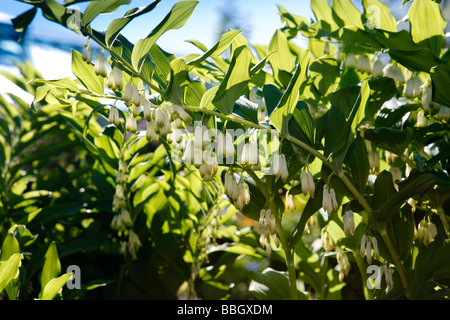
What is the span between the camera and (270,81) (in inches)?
52.4

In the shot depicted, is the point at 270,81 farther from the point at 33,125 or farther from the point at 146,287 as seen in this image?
the point at 33,125

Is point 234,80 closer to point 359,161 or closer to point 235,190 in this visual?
point 235,190

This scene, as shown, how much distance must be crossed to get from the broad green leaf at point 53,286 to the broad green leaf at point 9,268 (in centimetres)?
8

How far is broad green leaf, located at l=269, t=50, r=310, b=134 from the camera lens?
820 mm

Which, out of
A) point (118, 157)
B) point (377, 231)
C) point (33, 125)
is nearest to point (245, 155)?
point (377, 231)

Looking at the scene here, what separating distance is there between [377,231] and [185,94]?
1.95 feet

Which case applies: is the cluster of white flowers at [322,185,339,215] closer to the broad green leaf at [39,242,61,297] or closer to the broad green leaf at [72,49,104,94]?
the broad green leaf at [72,49,104,94]

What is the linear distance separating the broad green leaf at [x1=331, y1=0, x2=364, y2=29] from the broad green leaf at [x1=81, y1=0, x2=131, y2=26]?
2.56ft

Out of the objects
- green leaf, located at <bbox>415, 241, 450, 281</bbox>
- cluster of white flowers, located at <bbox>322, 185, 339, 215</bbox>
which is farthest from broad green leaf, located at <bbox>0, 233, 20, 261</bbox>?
green leaf, located at <bbox>415, 241, 450, 281</bbox>

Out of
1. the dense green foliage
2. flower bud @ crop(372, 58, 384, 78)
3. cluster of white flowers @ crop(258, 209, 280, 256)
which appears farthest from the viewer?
flower bud @ crop(372, 58, 384, 78)

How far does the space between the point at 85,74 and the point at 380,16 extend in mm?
849

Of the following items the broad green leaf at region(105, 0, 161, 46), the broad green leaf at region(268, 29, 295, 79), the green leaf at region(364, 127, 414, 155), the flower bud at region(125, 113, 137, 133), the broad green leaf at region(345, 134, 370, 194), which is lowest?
the broad green leaf at region(345, 134, 370, 194)

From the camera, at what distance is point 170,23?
0.79 meters

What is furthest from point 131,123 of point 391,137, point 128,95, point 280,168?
point 391,137
